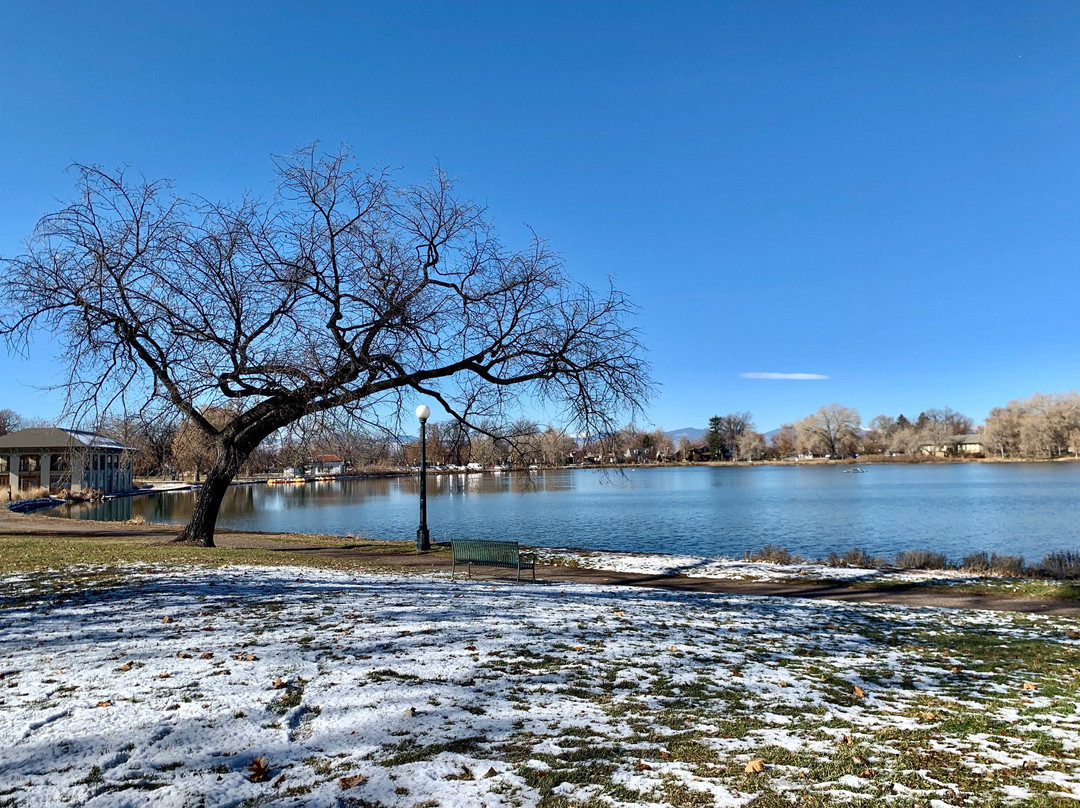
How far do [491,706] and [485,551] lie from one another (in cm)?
827

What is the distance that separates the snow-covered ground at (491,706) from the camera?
12.9ft

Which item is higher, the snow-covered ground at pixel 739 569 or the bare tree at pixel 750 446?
the bare tree at pixel 750 446

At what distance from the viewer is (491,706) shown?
5.23 metres

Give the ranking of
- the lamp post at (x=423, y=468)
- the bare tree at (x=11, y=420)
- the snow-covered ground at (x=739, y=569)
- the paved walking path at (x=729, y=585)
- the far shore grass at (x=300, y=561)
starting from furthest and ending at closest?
the bare tree at (x=11, y=420), the lamp post at (x=423, y=468), the snow-covered ground at (x=739, y=569), the paved walking path at (x=729, y=585), the far shore grass at (x=300, y=561)

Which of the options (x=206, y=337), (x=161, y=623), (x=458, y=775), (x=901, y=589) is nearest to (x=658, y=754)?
(x=458, y=775)

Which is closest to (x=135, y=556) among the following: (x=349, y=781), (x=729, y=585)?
Answer: (x=349, y=781)

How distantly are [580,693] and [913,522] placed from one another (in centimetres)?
3127

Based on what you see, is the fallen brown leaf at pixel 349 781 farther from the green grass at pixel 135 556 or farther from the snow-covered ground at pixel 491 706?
the green grass at pixel 135 556

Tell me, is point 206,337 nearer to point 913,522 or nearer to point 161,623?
point 161,623

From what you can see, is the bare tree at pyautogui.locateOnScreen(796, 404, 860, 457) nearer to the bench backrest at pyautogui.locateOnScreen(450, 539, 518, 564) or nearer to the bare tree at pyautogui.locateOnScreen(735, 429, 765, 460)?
the bare tree at pyautogui.locateOnScreen(735, 429, 765, 460)

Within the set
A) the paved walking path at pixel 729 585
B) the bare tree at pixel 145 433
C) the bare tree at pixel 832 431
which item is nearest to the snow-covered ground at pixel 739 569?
the paved walking path at pixel 729 585

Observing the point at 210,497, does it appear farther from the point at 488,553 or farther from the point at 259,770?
the point at 259,770

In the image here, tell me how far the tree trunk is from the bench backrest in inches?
248

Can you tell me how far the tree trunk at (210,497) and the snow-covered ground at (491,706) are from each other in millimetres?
6737
